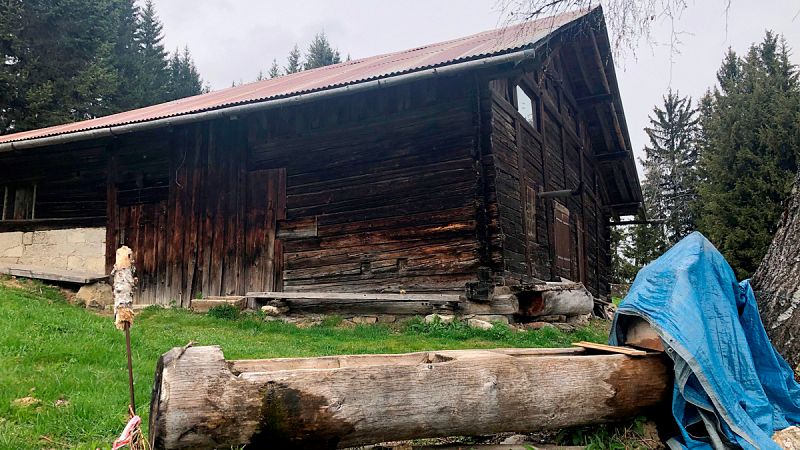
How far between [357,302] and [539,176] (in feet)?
14.2

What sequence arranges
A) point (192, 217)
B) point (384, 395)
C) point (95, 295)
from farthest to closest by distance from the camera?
point (192, 217)
point (95, 295)
point (384, 395)

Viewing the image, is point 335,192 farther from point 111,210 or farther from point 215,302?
point 111,210

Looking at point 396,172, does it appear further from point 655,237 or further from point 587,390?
point 655,237

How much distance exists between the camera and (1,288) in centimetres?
784

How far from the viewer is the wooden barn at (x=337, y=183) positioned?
314 inches

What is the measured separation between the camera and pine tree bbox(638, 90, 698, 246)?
2566cm

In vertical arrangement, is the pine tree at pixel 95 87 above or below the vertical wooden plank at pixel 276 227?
above

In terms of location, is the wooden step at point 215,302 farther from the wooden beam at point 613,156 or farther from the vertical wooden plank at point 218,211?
the wooden beam at point 613,156

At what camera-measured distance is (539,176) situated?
34.2 feet

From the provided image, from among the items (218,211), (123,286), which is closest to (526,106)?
(218,211)

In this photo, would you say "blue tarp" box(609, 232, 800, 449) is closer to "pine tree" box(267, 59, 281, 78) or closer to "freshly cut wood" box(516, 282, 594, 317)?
"freshly cut wood" box(516, 282, 594, 317)

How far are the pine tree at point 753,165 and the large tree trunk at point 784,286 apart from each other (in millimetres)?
13954

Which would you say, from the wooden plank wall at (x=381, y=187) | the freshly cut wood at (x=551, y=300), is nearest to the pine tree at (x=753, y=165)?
the freshly cut wood at (x=551, y=300)

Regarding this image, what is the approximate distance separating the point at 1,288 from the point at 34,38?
18.4 metres
